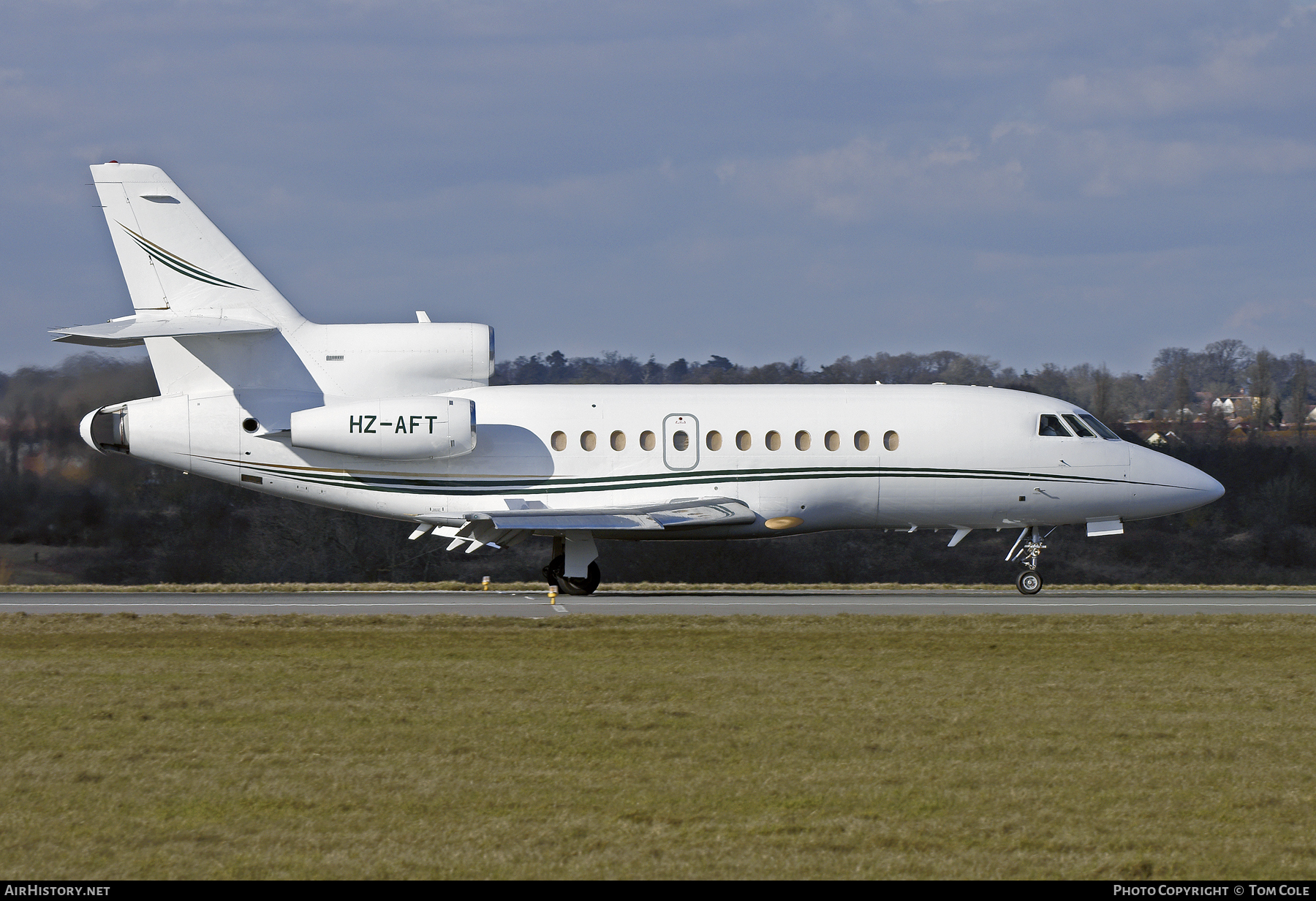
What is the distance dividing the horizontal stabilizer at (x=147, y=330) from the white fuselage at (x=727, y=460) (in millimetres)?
1301

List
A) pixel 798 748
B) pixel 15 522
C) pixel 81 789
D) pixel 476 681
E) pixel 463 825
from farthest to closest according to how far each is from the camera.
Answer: pixel 15 522 → pixel 476 681 → pixel 798 748 → pixel 81 789 → pixel 463 825

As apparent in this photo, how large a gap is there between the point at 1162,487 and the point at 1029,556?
2.89m

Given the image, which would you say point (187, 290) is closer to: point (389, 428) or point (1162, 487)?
point (389, 428)

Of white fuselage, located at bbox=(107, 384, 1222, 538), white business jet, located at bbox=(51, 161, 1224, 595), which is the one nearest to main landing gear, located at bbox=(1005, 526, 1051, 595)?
white fuselage, located at bbox=(107, 384, 1222, 538)

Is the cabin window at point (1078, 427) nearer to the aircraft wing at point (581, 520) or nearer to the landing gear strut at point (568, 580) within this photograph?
the aircraft wing at point (581, 520)

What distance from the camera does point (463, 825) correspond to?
27.4 feet

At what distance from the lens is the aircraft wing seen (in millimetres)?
24172

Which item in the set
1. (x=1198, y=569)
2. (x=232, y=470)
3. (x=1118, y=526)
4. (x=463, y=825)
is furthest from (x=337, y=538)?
(x=463, y=825)

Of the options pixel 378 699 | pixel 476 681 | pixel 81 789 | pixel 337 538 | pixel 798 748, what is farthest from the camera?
pixel 337 538

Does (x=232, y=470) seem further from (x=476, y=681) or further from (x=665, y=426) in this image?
(x=476, y=681)

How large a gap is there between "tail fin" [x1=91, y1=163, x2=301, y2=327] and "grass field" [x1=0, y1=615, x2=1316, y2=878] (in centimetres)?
955

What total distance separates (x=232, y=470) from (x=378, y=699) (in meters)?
13.9

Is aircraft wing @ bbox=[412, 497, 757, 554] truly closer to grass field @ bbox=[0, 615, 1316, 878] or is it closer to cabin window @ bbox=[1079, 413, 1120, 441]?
grass field @ bbox=[0, 615, 1316, 878]

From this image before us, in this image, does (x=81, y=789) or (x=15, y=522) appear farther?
(x=15, y=522)
